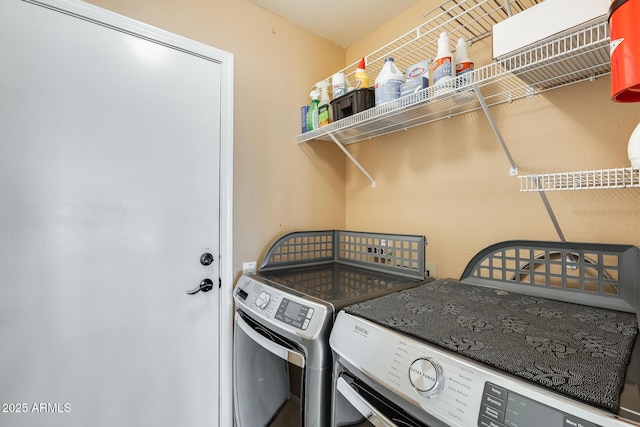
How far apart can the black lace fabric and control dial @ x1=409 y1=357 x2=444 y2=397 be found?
67 mm

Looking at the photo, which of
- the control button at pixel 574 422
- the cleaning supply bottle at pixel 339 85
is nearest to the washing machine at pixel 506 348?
the control button at pixel 574 422

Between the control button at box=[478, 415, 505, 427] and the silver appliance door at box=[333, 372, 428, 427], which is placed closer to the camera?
the control button at box=[478, 415, 505, 427]

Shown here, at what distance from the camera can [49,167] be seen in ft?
3.84

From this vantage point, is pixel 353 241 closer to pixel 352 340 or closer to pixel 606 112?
pixel 352 340

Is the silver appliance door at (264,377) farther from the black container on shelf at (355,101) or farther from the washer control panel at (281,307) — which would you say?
the black container on shelf at (355,101)

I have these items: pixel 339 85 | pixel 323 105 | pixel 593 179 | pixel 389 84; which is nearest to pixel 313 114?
pixel 323 105

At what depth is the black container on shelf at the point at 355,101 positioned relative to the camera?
1.51 metres

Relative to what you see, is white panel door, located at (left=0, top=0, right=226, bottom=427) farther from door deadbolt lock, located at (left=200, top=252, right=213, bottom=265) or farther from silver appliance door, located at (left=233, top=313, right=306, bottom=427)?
silver appliance door, located at (left=233, top=313, right=306, bottom=427)

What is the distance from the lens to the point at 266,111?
1777 mm

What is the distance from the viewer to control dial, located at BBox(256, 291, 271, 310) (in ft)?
3.98

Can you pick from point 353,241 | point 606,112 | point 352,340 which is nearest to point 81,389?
point 352,340

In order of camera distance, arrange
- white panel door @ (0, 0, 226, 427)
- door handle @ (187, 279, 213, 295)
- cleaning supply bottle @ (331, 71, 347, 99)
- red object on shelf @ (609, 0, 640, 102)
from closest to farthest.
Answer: red object on shelf @ (609, 0, 640, 102)
white panel door @ (0, 0, 226, 427)
door handle @ (187, 279, 213, 295)
cleaning supply bottle @ (331, 71, 347, 99)

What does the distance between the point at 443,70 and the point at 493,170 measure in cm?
54

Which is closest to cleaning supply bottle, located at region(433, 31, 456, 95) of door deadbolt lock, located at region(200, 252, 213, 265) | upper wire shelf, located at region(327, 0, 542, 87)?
upper wire shelf, located at region(327, 0, 542, 87)
